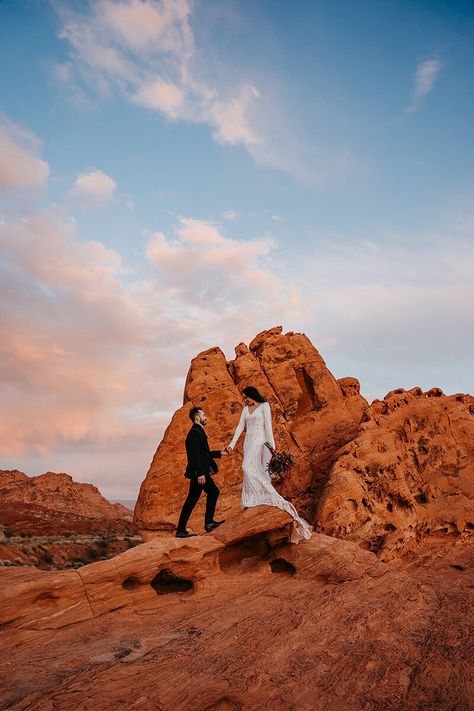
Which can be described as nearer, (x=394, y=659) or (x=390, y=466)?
(x=394, y=659)

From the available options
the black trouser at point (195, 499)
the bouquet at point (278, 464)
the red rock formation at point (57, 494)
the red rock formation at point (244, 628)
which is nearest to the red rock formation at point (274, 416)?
the bouquet at point (278, 464)

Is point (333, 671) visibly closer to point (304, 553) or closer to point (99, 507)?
point (304, 553)

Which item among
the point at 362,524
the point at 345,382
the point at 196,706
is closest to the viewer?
the point at 196,706

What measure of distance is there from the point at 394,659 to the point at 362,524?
5481 millimetres

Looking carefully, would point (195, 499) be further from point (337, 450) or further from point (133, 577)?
point (337, 450)

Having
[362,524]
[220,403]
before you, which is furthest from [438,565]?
[220,403]

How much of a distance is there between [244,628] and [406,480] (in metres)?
7.20

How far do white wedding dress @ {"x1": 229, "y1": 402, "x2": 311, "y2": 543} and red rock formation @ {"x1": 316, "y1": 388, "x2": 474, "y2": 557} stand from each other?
197 cm

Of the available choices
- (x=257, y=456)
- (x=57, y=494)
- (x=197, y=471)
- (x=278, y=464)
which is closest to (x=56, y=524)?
(x=57, y=494)

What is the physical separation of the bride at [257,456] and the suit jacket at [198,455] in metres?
0.62

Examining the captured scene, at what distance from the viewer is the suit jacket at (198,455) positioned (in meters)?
11.9

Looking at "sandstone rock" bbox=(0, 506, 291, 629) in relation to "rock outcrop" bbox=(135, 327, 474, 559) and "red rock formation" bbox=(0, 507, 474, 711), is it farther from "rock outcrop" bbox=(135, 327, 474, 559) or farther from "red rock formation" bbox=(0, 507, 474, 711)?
"rock outcrop" bbox=(135, 327, 474, 559)

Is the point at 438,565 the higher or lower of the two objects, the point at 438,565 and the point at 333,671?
the higher

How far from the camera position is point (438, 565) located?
11430 millimetres
